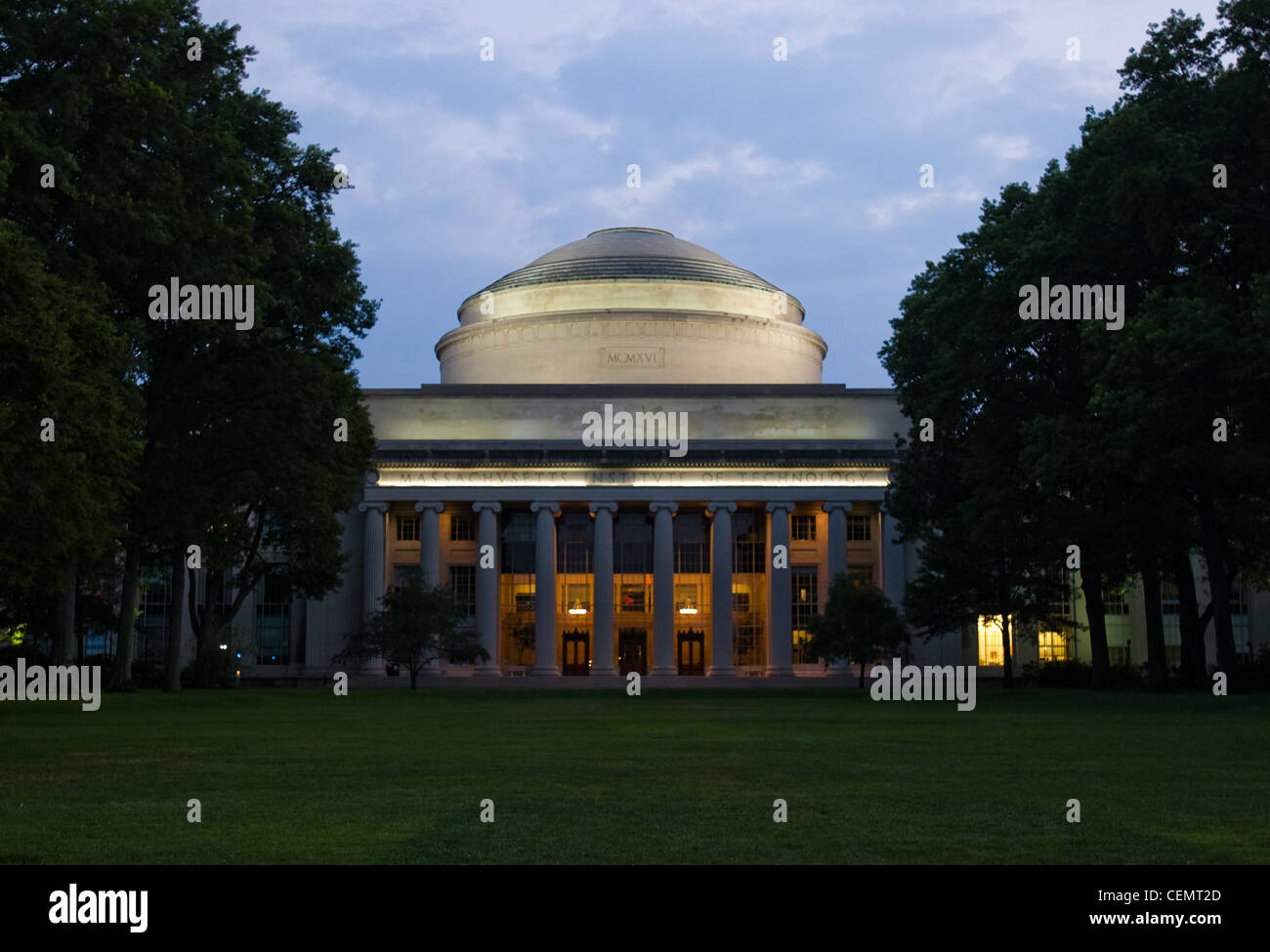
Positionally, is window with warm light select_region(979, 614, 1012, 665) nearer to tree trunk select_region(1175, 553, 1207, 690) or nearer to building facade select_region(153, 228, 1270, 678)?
building facade select_region(153, 228, 1270, 678)

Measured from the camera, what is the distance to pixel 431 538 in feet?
315

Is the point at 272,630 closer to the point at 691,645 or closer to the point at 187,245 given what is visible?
the point at 691,645

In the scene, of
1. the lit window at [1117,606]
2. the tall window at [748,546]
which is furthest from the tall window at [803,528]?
the lit window at [1117,606]

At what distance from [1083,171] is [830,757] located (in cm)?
2828

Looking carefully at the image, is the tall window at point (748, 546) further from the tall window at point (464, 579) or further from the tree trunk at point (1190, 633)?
the tree trunk at point (1190, 633)

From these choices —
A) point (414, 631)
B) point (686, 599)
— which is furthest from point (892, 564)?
point (414, 631)

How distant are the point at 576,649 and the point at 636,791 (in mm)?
82894

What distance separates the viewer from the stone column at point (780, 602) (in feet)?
311

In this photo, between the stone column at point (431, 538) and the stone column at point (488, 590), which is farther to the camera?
the stone column at point (431, 538)

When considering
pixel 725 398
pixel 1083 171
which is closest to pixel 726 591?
pixel 725 398

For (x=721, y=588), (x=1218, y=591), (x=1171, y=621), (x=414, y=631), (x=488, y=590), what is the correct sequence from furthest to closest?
(x=1171, y=621) → (x=488, y=590) → (x=721, y=588) → (x=414, y=631) → (x=1218, y=591)

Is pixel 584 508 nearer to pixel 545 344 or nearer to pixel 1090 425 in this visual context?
pixel 545 344

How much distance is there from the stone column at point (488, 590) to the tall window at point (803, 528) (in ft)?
59.8

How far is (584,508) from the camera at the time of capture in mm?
99188
